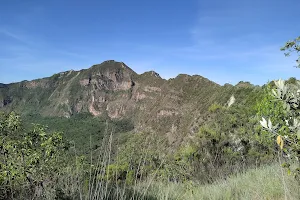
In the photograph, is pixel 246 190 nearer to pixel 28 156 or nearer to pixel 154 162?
pixel 28 156

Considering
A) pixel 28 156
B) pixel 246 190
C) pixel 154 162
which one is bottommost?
pixel 154 162

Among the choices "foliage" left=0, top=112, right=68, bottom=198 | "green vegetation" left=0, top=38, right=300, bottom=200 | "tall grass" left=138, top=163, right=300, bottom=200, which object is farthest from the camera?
"foliage" left=0, top=112, right=68, bottom=198

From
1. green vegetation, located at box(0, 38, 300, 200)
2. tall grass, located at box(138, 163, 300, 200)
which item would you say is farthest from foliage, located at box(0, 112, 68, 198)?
tall grass, located at box(138, 163, 300, 200)

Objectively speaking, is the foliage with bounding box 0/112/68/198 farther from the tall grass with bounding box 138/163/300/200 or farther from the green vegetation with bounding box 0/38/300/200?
the tall grass with bounding box 138/163/300/200

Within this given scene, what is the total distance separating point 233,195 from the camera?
4.10 meters

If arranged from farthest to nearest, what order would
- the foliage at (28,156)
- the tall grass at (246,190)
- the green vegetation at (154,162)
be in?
the foliage at (28,156) → the tall grass at (246,190) → the green vegetation at (154,162)

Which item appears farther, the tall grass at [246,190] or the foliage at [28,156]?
the foliage at [28,156]

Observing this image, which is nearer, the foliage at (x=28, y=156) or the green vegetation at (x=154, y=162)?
the green vegetation at (x=154, y=162)

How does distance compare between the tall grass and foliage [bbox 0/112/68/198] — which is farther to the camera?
foliage [bbox 0/112/68/198]

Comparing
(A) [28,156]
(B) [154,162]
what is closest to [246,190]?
(A) [28,156]

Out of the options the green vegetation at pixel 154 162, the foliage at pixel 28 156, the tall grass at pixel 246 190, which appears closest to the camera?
the green vegetation at pixel 154 162

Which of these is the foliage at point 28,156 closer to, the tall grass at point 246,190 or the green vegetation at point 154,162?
the green vegetation at point 154,162

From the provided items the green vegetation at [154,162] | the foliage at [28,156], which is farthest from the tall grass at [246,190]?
the foliage at [28,156]

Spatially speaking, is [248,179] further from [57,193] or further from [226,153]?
[226,153]
